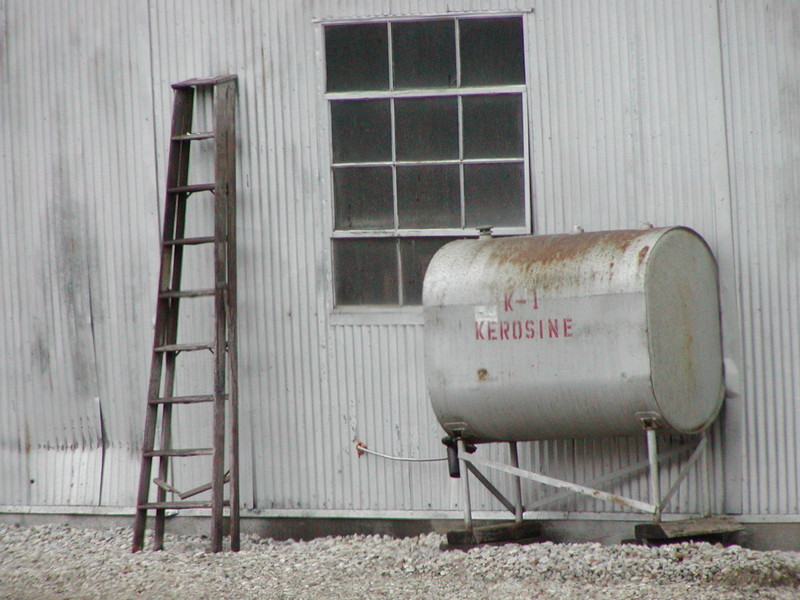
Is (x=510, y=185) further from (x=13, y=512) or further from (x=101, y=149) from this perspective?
(x=13, y=512)

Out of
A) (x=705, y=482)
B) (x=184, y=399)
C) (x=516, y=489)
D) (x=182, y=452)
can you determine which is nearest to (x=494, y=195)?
(x=516, y=489)

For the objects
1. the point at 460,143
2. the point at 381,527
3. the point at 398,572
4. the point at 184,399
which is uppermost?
the point at 460,143

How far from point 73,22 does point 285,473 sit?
382 cm

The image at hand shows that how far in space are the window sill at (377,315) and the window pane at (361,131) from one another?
3.51ft

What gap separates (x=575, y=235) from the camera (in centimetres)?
733

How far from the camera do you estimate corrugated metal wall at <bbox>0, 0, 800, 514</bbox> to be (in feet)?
24.4

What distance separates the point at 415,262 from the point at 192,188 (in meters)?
1.69

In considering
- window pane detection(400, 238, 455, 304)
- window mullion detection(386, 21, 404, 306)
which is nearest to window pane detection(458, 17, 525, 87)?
window mullion detection(386, 21, 404, 306)

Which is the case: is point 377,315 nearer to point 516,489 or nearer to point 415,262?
point 415,262

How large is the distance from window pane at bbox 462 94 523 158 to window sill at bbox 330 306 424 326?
1178mm

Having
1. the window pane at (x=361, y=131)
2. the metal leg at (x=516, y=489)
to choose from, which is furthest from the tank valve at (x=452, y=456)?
the window pane at (x=361, y=131)

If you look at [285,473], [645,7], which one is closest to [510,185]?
[645,7]

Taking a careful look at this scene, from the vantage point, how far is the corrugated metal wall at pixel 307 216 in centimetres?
743

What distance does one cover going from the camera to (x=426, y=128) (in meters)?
8.12
